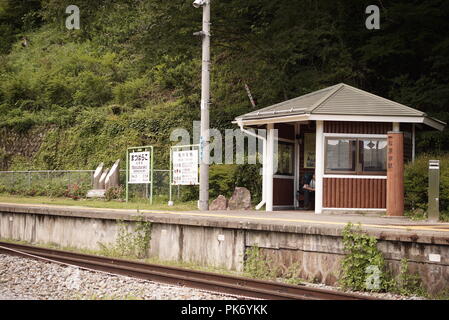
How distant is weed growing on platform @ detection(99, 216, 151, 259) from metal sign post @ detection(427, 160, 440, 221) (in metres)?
6.77

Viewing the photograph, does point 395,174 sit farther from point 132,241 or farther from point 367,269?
point 132,241

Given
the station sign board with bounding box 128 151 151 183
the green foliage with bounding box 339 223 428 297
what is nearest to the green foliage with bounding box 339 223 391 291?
the green foliage with bounding box 339 223 428 297

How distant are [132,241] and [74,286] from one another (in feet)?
13.9

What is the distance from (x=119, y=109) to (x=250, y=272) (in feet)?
81.7

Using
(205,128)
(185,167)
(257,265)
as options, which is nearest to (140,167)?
(185,167)

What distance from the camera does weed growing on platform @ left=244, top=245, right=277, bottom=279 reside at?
536 inches

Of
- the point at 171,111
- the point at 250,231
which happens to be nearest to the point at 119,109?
the point at 171,111

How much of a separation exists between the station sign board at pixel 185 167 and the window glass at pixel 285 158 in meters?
2.78

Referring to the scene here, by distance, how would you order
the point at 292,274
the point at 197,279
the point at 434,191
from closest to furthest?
1. the point at 197,279
2. the point at 292,274
3. the point at 434,191

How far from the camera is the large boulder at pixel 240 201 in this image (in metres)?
22.1

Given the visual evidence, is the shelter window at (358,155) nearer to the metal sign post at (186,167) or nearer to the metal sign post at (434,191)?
the metal sign post at (434,191)

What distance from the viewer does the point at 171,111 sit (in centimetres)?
3331

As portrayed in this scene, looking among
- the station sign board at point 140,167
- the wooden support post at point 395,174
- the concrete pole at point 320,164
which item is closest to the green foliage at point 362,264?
the wooden support post at point 395,174

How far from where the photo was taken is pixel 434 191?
633 inches
